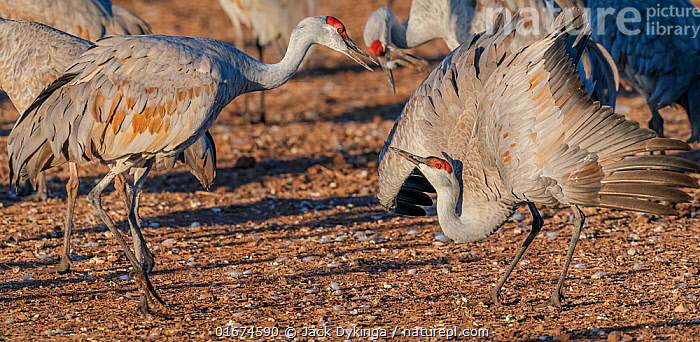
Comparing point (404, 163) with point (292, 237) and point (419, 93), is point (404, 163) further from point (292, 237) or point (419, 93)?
point (292, 237)

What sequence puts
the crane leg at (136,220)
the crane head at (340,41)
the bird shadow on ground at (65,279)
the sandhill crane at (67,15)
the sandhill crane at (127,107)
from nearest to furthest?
1. the sandhill crane at (127,107)
2. the crane leg at (136,220)
3. the bird shadow on ground at (65,279)
4. the crane head at (340,41)
5. the sandhill crane at (67,15)

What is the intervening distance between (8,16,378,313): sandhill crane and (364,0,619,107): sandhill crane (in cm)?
225

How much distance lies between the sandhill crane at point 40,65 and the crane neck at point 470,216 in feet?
6.16

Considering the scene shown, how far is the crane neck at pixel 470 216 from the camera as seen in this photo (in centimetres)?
494

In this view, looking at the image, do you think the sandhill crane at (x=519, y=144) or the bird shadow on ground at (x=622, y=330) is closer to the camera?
the sandhill crane at (x=519, y=144)

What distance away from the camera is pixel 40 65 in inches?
230

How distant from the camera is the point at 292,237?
256 inches

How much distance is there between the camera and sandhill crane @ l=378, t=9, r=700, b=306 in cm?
440

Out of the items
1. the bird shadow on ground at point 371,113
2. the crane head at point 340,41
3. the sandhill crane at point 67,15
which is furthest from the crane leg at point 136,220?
the bird shadow on ground at point 371,113

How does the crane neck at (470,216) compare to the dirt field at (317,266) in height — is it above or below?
above

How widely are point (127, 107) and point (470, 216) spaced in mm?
2167

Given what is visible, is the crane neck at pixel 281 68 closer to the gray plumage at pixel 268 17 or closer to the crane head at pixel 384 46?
the crane head at pixel 384 46

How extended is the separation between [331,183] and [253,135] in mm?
1979

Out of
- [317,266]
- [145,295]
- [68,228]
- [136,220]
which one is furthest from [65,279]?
[317,266]
